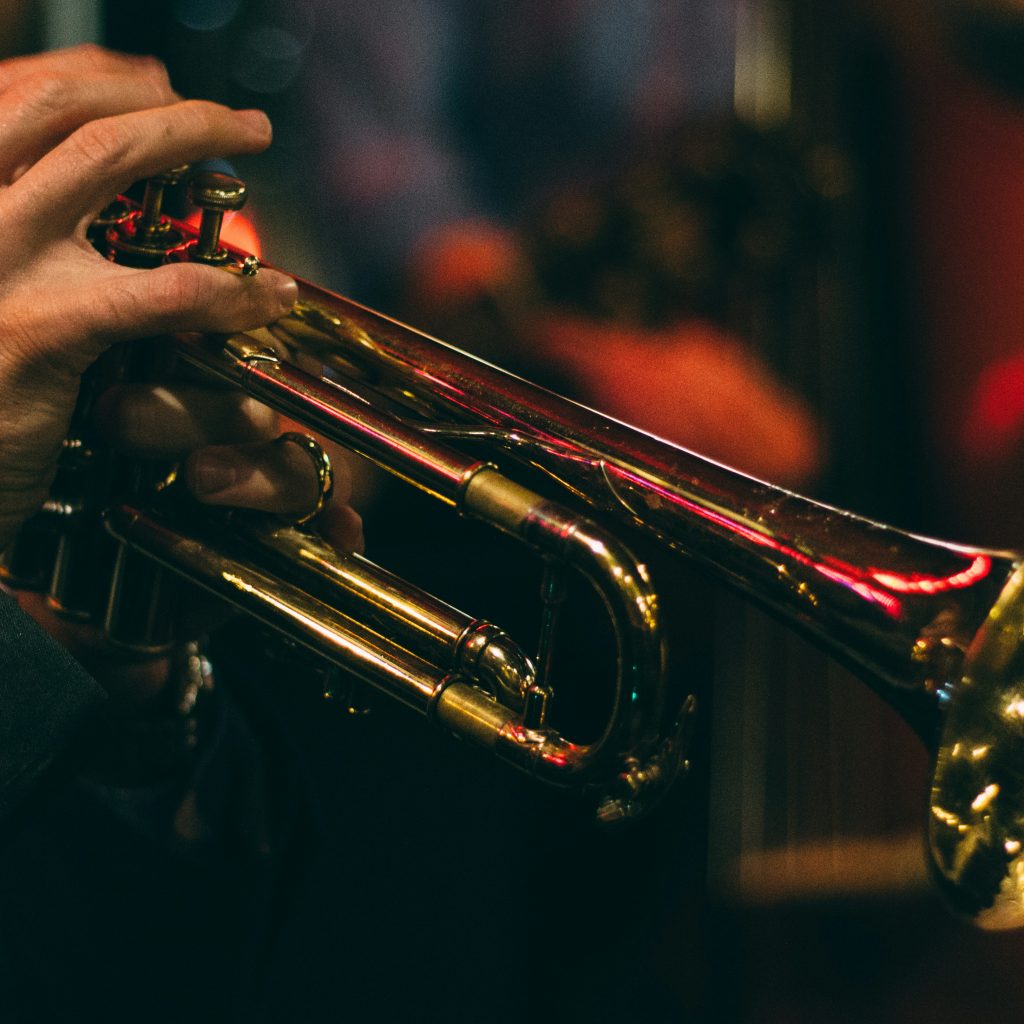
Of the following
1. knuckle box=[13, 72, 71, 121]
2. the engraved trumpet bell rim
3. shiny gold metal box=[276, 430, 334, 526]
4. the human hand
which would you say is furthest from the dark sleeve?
the engraved trumpet bell rim

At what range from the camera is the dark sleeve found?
544 millimetres

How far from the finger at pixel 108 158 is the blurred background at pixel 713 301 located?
0.71 metres

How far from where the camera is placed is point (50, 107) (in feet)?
1.83

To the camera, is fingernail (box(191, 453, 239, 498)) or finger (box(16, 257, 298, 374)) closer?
finger (box(16, 257, 298, 374))

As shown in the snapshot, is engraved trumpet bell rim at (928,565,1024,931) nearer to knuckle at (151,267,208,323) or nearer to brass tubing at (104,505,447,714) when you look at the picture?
brass tubing at (104,505,447,714)

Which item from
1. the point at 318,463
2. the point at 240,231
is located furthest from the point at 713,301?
the point at 318,463

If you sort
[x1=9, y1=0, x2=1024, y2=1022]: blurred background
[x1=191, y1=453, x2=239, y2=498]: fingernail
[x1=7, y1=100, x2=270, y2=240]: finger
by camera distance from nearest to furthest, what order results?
[x1=7, y1=100, x2=270, y2=240]: finger
[x1=191, y1=453, x2=239, y2=498]: fingernail
[x1=9, y1=0, x2=1024, y2=1022]: blurred background

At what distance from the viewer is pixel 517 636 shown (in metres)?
1.19

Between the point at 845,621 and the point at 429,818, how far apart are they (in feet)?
2.16

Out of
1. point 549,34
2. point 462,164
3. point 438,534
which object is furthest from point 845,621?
point 549,34

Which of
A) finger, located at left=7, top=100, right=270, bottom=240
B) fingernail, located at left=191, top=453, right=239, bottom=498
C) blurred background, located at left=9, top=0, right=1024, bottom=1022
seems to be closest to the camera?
finger, located at left=7, top=100, right=270, bottom=240

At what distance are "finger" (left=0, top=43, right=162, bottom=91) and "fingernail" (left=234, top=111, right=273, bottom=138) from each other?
2.8 inches

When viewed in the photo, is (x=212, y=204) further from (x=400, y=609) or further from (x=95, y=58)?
(x=400, y=609)

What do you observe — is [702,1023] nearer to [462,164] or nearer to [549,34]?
[462,164]
